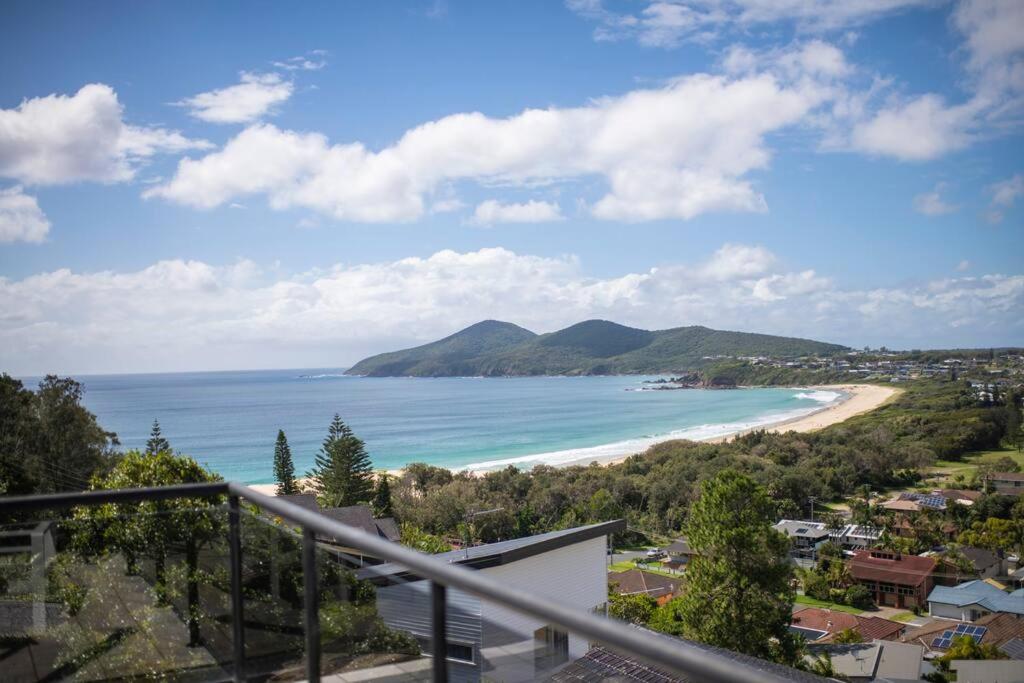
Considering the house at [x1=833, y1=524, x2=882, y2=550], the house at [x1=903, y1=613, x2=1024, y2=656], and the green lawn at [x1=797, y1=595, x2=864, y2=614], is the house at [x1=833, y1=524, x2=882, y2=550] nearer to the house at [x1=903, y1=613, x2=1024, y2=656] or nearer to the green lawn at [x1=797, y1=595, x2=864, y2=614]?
the green lawn at [x1=797, y1=595, x2=864, y2=614]

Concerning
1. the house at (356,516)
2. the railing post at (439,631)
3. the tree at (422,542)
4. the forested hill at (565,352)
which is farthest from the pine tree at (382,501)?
the forested hill at (565,352)

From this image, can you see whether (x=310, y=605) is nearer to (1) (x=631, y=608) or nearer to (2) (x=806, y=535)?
(1) (x=631, y=608)

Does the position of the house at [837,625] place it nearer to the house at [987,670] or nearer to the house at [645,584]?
Result: the house at [987,670]

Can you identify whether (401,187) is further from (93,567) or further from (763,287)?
(763,287)

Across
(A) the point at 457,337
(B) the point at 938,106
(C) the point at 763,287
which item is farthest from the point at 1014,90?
(A) the point at 457,337

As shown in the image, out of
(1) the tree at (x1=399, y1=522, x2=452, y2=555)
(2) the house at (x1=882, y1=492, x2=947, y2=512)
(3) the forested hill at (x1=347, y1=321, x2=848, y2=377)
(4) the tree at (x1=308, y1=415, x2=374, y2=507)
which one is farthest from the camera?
(3) the forested hill at (x1=347, y1=321, x2=848, y2=377)

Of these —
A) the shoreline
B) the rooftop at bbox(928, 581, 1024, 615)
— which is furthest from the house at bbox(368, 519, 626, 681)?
the shoreline
